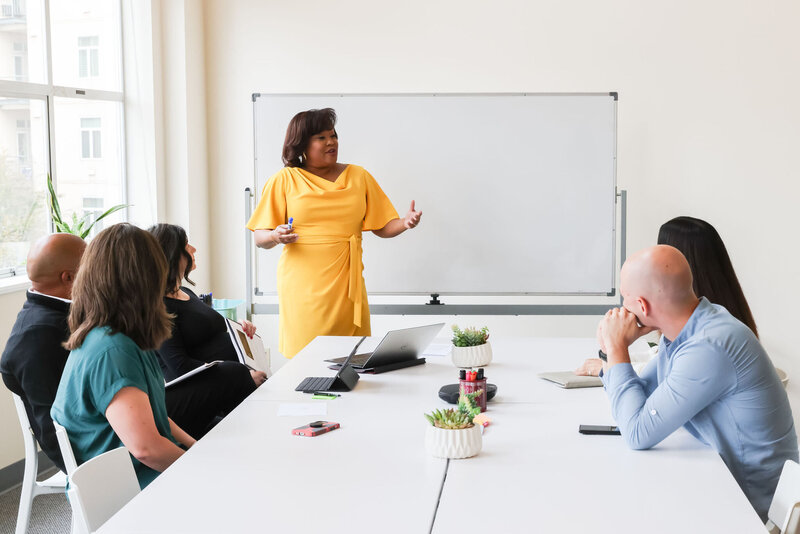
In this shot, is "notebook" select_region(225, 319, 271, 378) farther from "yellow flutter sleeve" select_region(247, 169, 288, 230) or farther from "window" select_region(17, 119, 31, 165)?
"window" select_region(17, 119, 31, 165)

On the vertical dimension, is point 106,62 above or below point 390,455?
above

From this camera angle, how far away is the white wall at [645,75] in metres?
4.75

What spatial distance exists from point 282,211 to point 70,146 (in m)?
1.41

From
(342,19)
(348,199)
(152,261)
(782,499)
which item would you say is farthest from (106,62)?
(782,499)

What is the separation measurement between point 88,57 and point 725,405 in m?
4.01

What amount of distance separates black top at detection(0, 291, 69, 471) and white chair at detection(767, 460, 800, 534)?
77.3 inches

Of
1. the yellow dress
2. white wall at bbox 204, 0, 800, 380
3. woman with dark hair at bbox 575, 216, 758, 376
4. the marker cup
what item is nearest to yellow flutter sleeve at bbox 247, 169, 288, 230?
the yellow dress

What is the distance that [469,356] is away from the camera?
2.95m

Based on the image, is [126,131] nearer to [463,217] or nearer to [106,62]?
[106,62]

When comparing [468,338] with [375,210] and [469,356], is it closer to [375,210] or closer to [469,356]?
[469,356]

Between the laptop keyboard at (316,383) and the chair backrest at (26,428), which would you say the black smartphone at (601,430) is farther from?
the chair backrest at (26,428)

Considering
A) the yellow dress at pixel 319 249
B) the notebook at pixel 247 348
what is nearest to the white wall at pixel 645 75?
the yellow dress at pixel 319 249

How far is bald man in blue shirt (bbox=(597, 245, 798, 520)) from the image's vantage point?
6.65 feet

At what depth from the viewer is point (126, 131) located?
4977 mm
